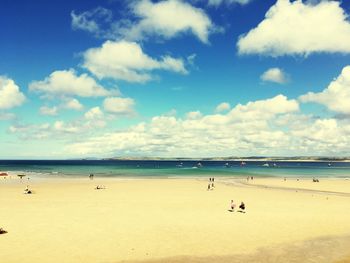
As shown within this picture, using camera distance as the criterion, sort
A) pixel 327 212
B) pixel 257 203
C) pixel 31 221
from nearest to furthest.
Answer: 1. pixel 31 221
2. pixel 327 212
3. pixel 257 203

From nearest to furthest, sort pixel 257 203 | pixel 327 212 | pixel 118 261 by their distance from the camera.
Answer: pixel 118 261
pixel 327 212
pixel 257 203

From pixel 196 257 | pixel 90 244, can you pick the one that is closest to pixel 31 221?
pixel 90 244

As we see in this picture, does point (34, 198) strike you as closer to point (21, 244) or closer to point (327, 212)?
point (21, 244)

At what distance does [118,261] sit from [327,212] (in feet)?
88.7

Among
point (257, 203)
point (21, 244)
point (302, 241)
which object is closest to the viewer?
point (21, 244)

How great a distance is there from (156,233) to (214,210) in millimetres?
13395

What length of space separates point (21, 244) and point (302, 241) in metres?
19.7

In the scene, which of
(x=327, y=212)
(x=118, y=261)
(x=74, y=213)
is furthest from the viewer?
(x=327, y=212)

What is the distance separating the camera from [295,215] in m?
37.2

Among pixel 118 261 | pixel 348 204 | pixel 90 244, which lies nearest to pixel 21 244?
pixel 90 244

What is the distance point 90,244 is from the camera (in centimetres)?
2484

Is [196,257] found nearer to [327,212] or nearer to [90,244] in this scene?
[90,244]

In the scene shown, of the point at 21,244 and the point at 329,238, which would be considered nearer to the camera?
the point at 21,244

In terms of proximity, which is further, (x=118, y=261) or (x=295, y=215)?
(x=295, y=215)
